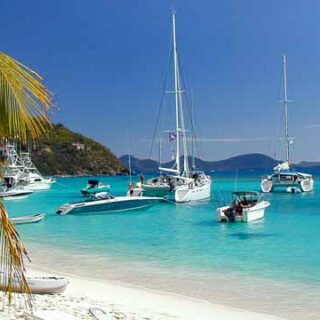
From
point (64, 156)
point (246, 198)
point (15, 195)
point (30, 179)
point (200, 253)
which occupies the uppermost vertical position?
point (64, 156)

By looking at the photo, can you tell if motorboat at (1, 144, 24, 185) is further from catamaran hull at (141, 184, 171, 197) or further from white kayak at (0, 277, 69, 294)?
catamaran hull at (141, 184, 171, 197)

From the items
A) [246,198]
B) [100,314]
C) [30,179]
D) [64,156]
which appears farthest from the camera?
[64,156]

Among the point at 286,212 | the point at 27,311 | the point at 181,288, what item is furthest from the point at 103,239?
the point at 286,212

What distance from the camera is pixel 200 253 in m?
20.6

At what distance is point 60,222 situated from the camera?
34.5m

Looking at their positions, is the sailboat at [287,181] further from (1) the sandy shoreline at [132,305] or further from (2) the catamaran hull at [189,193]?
(1) the sandy shoreline at [132,305]

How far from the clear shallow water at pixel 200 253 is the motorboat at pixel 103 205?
1588 mm

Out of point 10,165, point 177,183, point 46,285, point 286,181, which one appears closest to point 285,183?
point 286,181

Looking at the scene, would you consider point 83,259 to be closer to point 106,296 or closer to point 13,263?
point 106,296

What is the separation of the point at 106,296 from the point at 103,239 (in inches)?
537

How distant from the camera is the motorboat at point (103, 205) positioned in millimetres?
38844

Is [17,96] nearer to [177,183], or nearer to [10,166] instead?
[10,166]

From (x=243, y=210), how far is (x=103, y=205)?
12.6m

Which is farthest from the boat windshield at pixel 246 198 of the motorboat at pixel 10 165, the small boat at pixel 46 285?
the small boat at pixel 46 285
